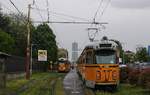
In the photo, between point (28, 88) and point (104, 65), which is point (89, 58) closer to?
point (104, 65)

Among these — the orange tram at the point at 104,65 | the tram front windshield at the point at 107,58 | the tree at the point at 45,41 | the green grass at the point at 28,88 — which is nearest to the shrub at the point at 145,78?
the orange tram at the point at 104,65

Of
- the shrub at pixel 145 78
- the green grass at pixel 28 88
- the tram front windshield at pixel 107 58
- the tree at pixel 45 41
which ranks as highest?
the tree at pixel 45 41

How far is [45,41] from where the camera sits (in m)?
109

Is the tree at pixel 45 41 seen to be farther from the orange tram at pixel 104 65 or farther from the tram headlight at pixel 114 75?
the tram headlight at pixel 114 75

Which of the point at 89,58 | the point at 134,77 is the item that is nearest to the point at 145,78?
the point at 134,77

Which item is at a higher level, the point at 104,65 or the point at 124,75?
the point at 104,65

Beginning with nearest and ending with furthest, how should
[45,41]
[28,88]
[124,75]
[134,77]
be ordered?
[134,77], [28,88], [124,75], [45,41]

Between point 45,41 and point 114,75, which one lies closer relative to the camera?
point 114,75

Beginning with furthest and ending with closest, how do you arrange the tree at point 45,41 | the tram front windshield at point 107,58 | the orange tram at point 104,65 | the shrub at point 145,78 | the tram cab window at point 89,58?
the tree at point 45,41, the tram cab window at point 89,58, the tram front windshield at point 107,58, the orange tram at point 104,65, the shrub at point 145,78

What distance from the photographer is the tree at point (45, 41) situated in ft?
346

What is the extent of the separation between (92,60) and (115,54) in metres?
1.68

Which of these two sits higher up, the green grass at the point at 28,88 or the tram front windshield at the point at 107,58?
the tram front windshield at the point at 107,58

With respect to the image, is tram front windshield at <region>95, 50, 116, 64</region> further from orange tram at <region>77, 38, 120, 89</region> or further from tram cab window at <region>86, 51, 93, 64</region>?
tram cab window at <region>86, 51, 93, 64</region>

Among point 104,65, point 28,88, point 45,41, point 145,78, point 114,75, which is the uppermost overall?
point 45,41
